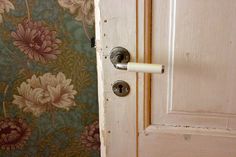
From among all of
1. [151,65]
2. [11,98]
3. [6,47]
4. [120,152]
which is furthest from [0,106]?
[151,65]

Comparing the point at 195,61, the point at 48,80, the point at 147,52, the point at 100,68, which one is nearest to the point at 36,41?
the point at 48,80

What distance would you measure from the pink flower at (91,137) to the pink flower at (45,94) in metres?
0.12

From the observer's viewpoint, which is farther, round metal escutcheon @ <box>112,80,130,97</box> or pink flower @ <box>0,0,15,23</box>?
pink flower @ <box>0,0,15,23</box>

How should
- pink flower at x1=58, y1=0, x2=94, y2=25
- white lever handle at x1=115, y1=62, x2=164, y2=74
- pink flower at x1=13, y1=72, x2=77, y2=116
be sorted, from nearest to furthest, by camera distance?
white lever handle at x1=115, y1=62, x2=164, y2=74, pink flower at x1=58, y1=0, x2=94, y2=25, pink flower at x1=13, y1=72, x2=77, y2=116

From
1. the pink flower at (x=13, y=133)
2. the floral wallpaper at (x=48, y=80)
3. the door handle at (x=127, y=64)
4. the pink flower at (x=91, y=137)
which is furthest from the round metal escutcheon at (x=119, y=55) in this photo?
the pink flower at (x=13, y=133)

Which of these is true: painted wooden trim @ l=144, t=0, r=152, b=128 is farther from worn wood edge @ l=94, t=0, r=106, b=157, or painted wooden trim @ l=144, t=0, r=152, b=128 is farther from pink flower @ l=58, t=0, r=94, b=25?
pink flower @ l=58, t=0, r=94, b=25

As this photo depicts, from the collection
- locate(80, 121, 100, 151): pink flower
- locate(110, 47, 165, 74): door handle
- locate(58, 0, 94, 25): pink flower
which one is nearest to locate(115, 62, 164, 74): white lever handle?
locate(110, 47, 165, 74): door handle

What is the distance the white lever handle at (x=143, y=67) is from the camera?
0.72 meters

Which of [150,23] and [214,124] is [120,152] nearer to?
[214,124]

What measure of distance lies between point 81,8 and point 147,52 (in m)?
0.37

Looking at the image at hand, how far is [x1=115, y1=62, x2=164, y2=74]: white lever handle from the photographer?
72 centimetres

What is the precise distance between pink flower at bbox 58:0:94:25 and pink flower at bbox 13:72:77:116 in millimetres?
226

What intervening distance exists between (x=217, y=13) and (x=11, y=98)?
82 cm

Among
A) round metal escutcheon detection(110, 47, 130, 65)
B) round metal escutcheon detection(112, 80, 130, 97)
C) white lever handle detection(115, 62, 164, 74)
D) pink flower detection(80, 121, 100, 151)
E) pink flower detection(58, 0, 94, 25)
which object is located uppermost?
pink flower detection(58, 0, 94, 25)
